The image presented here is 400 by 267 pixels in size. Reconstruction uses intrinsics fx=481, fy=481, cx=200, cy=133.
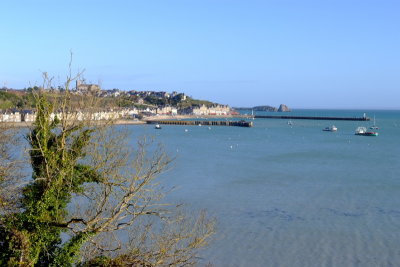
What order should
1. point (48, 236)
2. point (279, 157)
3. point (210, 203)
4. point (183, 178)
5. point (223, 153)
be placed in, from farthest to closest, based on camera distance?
point (223, 153) → point (279, 157) → point (183, 178) → point (210, 203) → point (48, 236)

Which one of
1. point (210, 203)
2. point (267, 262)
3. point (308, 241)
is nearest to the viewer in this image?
point (267, 262)

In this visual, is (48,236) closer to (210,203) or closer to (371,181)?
(210,203)

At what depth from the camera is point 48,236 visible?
741cm

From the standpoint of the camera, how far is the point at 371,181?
25.2m

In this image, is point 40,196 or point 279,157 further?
point 279,157

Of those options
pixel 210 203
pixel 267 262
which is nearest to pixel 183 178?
pixel 210 203

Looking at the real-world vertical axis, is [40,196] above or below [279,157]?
above

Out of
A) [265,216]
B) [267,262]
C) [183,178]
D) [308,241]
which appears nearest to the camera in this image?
[267,262]

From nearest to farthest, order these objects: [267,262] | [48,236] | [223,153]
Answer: [48,236] → [267,262] → [223,153]

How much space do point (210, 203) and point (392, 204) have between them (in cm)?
729

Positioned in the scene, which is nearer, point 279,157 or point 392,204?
point 392,204

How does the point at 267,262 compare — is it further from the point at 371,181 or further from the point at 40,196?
the point at 371,181

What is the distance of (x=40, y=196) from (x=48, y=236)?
0.65 metres

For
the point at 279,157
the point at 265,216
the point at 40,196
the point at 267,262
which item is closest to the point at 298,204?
the point at 265,216
